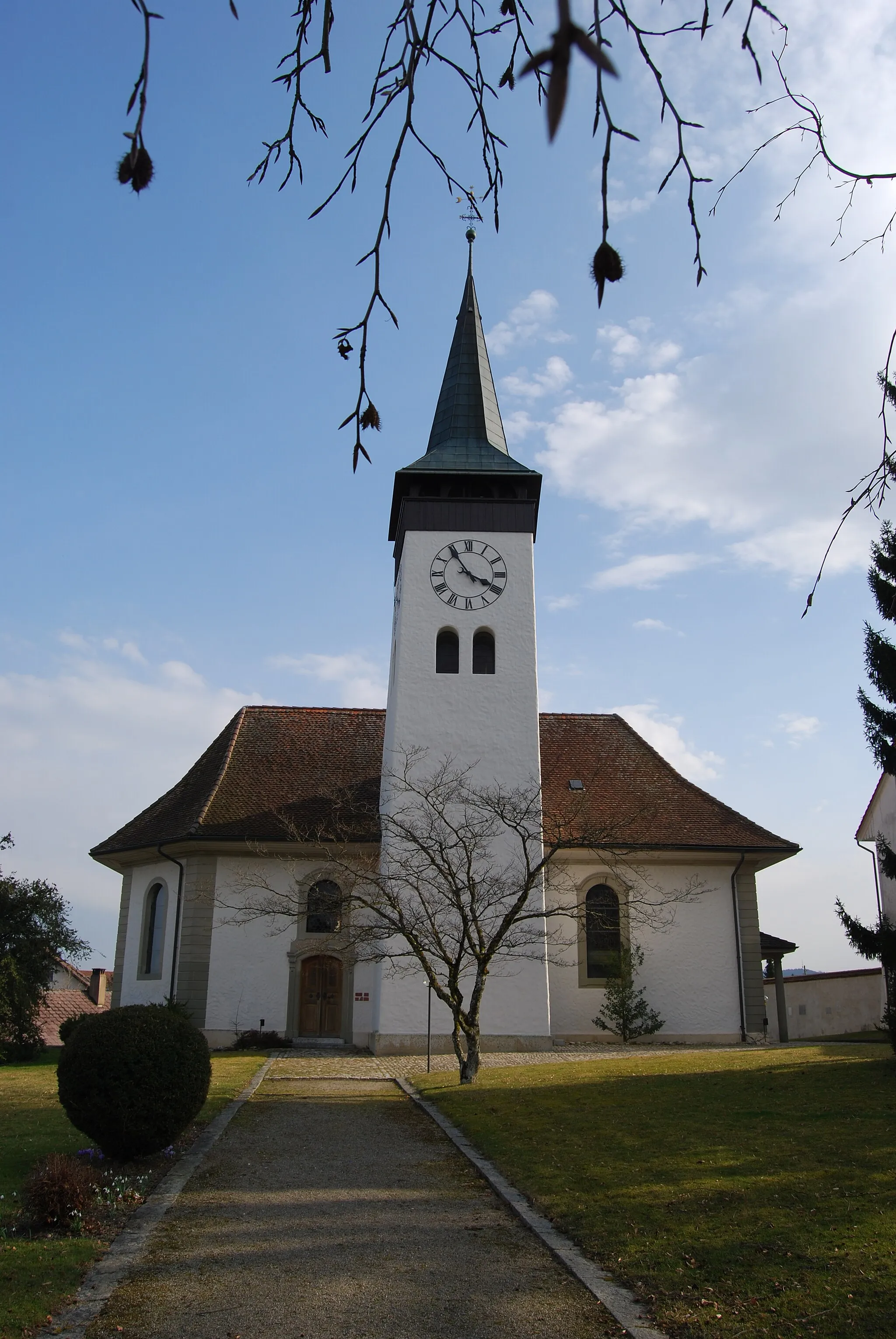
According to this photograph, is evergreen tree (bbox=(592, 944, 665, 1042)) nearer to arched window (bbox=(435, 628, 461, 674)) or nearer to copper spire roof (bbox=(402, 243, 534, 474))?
arched window (bbox=(435, 628, 461, 674))

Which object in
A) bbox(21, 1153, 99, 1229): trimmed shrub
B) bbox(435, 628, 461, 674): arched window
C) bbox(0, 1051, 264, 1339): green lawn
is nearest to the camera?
bbox(0, 1051, 264, 1339): green lawn

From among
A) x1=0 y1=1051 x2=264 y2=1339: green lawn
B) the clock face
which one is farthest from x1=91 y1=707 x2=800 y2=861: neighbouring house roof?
x1=0 y1=1051 x2=264 y2=1339: green lawn

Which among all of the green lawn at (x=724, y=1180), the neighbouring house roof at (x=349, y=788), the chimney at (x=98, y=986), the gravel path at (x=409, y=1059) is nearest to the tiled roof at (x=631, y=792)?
the neighbouring house roof at (x=349, y=788)

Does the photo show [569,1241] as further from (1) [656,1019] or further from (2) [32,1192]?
(1) [656,1019]

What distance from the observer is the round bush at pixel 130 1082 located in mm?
9547

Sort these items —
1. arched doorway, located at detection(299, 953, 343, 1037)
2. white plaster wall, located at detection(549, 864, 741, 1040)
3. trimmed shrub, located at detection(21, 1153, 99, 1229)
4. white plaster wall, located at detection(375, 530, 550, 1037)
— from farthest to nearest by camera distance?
white plaster wall, located at detection(549, 864, 741, 1040) < arched doorway, located at detection(299, 953, 343, 1037) < white plaster wall, located at detection(375, 530, 550, 1037) < trimmed shrub, located at detection(21, 1153, 99, 1229)

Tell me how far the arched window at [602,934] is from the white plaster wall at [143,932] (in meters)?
9.26

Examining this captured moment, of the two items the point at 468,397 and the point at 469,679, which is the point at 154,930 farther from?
the point at 468,397

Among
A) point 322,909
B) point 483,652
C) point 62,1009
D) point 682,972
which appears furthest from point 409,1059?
point 62,1009

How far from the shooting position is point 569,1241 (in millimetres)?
6980

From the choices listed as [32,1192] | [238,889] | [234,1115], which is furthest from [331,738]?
[32,1192]

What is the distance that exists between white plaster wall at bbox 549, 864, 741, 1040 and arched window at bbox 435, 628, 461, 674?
18.5ft

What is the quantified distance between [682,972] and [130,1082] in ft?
56.3

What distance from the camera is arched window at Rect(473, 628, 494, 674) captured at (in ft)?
81.4
